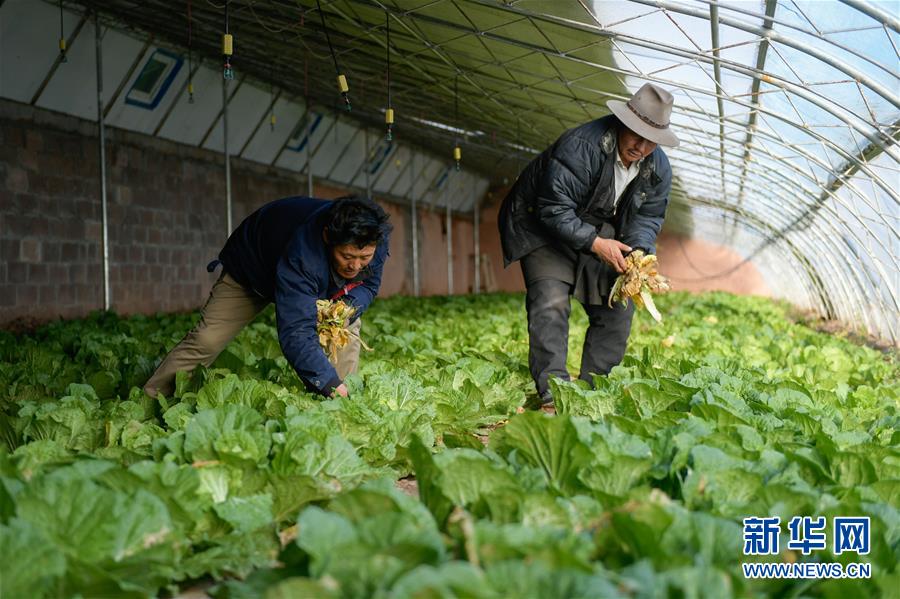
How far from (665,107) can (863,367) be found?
4.13 m

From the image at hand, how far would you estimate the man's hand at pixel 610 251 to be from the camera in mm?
5220

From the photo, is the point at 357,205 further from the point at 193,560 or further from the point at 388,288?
the point at 388,288

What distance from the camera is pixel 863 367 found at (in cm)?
779

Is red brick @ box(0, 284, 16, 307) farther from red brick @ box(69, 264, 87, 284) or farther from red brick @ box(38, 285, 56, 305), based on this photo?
red brick @ box(69, 264, 87, 284)

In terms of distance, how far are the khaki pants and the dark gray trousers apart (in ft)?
5.59

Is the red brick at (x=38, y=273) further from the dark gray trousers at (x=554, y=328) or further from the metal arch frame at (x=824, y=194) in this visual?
the metal arch frame at (x=824, y=194)

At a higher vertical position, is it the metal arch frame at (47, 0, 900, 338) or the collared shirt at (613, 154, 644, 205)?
the metal arch frame at (47, 0, 900, 338)

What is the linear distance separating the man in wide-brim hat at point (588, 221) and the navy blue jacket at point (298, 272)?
1150mm

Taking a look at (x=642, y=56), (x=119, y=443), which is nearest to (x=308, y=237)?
(x=119, y=443)

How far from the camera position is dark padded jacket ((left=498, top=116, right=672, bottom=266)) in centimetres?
523

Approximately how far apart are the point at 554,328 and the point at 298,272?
195 cm

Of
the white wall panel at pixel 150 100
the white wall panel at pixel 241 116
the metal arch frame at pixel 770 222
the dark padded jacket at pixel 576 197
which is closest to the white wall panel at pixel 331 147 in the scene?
the white wall panel at pixel 241 116

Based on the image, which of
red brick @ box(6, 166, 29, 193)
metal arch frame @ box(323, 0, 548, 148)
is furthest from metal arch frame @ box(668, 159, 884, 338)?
red brick @ box(6, 166, 29, 193)

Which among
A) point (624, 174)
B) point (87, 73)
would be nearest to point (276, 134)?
point (87, 73)
